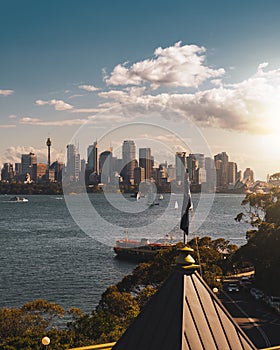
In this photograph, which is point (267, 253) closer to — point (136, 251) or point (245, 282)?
point (245, 282)

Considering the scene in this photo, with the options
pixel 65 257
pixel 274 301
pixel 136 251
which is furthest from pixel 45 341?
pixel 136 251

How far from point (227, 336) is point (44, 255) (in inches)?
2439

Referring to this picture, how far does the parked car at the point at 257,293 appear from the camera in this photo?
33781 mm

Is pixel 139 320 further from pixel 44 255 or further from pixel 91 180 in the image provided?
pixel 91 180

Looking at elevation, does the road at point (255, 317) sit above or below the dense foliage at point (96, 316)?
below

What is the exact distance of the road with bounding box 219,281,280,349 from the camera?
77.8 ft

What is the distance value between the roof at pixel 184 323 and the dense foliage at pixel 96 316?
4.07m

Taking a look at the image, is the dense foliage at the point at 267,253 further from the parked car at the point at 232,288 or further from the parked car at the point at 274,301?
the parked car at the point at 232,288

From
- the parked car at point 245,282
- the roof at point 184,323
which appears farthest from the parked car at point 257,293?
the roof at point 184,323

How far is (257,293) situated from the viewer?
113ft

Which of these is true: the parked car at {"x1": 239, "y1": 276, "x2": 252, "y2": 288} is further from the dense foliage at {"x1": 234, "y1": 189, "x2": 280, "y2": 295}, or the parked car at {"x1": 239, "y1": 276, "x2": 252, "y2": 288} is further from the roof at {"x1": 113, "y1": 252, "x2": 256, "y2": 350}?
the roof at {"x1": 113, "y1": 252, "x2": 256, "y2": 350}

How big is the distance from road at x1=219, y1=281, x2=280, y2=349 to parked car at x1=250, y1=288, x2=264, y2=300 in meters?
0.28

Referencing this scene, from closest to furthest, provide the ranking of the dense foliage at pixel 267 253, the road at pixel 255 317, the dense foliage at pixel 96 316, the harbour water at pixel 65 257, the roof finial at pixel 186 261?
the roof finial at pixel 186 261, the dense foliage at pixel 96 316, the road at pixel 255 317, the dense foliage at pixel 267 253, the harbour water at pixel 65 257

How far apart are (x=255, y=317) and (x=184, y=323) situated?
84.2 feet
